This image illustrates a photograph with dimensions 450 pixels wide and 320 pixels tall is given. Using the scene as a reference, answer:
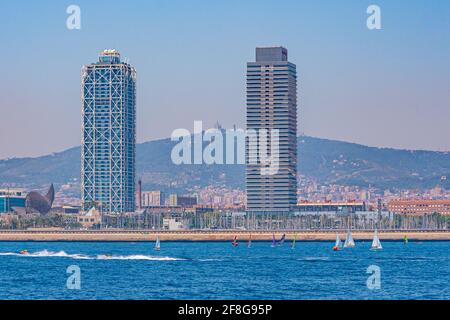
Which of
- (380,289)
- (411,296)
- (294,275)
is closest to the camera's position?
(411,296)

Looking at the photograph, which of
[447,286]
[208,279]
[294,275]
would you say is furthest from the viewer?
[294,275]

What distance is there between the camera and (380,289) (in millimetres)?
67438

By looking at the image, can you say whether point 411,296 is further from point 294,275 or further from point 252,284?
point 294,275

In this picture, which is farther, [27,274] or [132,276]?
[27,274]

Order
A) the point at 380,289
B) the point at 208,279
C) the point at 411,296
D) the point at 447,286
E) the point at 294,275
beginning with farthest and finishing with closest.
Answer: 1. the point at 294,275
2. the point at 208,279
3. the point at 447,286
4. the point at 380,289
5. the point at 411,296

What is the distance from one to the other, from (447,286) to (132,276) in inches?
1012

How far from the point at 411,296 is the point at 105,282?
78.4ft

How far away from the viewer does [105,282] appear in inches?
2995
